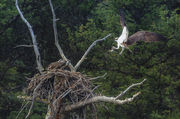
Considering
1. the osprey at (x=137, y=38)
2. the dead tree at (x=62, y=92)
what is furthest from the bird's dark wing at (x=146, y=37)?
the dead tree at (x=62, y=92)

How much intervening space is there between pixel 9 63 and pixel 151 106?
640 cm

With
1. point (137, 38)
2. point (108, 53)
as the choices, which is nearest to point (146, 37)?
point (137, 38)

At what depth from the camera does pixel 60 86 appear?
18.2ft

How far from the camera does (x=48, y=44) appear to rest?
15.0 metres

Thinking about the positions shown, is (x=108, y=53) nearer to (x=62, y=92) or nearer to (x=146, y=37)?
(x=146, y=37)

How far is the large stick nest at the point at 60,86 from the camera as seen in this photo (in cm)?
550

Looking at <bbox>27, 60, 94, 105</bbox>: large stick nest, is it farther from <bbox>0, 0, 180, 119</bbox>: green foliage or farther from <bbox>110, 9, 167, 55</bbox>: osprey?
<bbox>110, 9, 167, 55</bbox>: osprey

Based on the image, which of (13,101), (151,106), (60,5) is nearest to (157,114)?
(151,106)

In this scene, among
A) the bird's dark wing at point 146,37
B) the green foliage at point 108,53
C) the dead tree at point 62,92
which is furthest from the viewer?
the green foliage at point 108,53

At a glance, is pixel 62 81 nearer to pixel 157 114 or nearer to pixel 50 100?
pixel 50 100

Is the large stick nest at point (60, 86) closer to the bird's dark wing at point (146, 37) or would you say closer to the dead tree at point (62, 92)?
the dead tree at point (62, 92)

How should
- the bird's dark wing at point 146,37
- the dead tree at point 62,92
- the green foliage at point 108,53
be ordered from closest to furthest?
1. the dead tree at point 62,92
2. the bird's dark wing at point 146,37
3. the green foliage at point 108,53

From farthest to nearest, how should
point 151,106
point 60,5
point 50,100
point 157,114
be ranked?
point 60,5, point 151,106, point 157,114, point 50,100

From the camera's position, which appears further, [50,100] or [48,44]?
[48,44]
